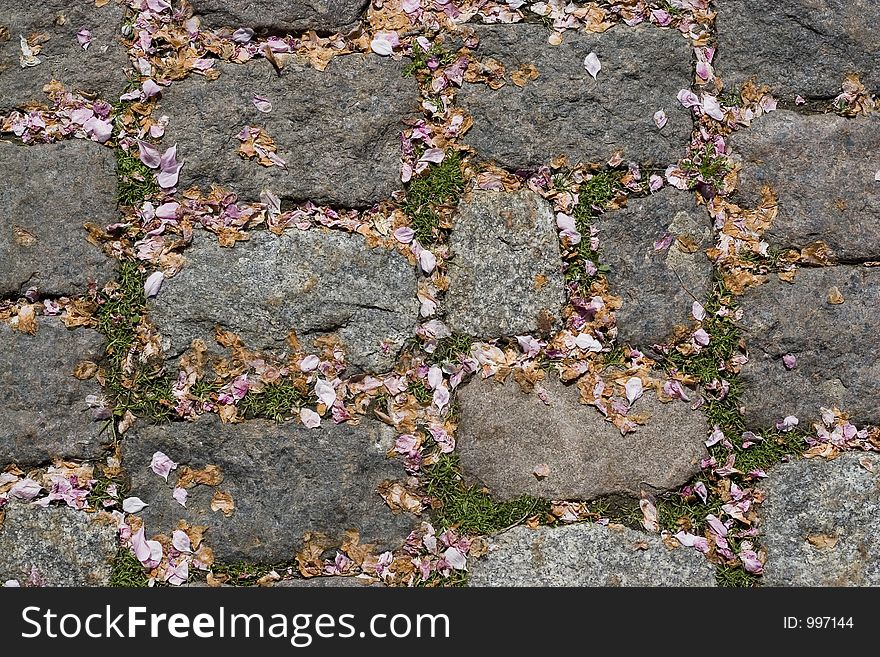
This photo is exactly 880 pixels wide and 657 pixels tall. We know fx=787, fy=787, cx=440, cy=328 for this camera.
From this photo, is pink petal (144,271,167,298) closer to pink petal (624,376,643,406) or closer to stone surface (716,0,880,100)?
pink petal (624,376,643,406)

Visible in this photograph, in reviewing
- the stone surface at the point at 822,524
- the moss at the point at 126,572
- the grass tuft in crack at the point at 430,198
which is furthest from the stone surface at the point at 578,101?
the moss at the point at 126,572

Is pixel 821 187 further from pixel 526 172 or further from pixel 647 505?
pixel 647 505

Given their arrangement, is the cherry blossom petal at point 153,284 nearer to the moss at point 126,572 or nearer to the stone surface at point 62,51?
the stone surface at point 62,51

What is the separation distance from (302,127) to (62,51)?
2.44 feet

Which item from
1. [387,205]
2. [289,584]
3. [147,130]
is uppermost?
[147,130]

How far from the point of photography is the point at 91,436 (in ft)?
7.36

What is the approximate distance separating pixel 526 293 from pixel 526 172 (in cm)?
36

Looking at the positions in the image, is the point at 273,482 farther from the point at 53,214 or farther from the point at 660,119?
the point at 660,119

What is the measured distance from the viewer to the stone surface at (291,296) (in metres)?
2.25

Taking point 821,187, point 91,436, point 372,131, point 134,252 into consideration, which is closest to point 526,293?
point 372,131

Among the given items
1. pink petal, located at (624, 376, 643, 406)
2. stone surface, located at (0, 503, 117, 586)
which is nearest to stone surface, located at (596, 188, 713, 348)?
pink petal, located at (624, 376, 643, 406)

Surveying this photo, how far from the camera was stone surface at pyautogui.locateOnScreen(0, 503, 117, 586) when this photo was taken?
87.4 inches

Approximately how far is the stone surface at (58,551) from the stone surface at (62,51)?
48.1 inches

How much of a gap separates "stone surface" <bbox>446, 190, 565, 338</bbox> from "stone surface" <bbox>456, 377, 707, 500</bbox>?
0.19m
